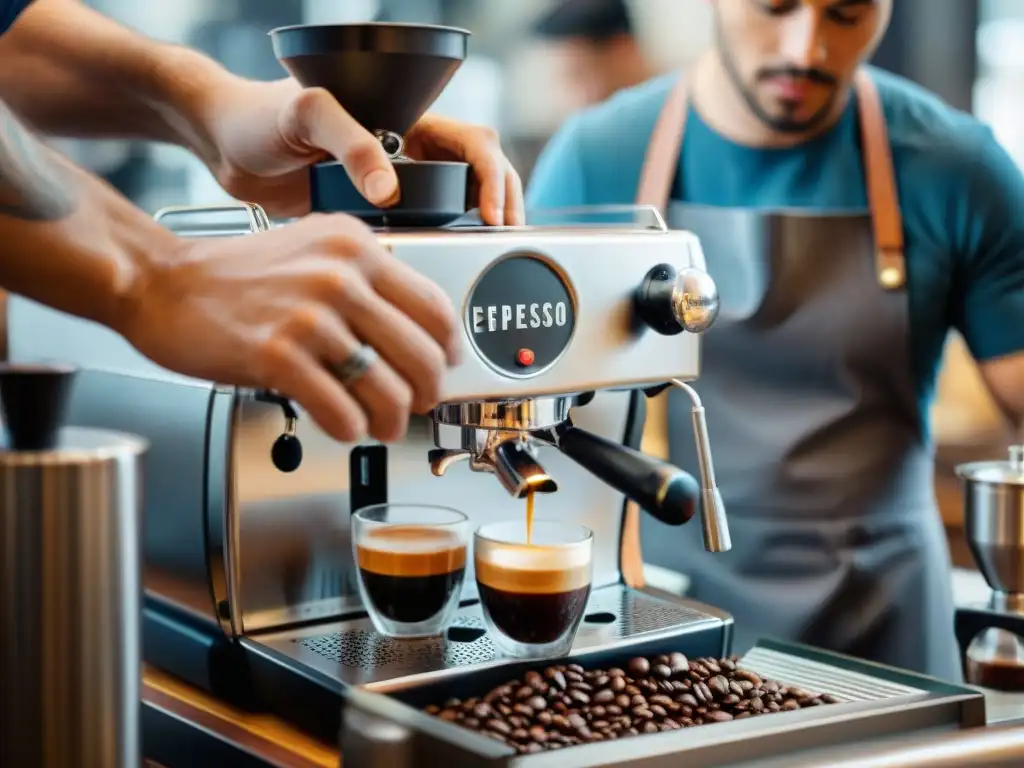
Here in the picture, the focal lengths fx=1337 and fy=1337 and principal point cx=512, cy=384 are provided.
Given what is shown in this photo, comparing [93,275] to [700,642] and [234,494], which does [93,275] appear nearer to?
[234,494]

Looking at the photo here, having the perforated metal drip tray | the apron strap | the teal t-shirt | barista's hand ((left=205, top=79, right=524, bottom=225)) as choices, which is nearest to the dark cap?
the teal t-shirt

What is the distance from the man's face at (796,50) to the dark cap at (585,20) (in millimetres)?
379

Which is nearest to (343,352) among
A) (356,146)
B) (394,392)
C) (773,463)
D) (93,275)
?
(394,392)

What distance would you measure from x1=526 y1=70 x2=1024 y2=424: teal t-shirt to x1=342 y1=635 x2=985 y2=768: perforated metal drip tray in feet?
Answer: 2.96

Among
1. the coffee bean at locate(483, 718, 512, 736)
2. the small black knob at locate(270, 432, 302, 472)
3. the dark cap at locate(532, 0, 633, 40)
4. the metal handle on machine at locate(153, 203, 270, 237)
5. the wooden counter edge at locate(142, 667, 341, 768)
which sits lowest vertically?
the wooden counter edge at locate(142, 667, 341, 768)

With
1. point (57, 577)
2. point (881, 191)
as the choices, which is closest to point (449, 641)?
point (57, 577)

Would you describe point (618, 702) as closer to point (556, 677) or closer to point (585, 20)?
point (556, 677)

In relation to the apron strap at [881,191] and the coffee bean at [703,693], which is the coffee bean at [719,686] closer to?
the coffee bean at [703,693]

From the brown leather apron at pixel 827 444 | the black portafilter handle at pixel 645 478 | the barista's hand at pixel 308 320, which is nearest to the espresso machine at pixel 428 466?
the black portafilter handle at pixel 645 478

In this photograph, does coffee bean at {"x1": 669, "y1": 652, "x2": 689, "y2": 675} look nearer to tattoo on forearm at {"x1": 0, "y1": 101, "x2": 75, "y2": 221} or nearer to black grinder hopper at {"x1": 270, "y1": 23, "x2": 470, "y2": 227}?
black grinder hopper at {"x1": 270, "y1": 23, "x2": 470, "y2": 227}

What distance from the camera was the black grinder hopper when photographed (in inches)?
37.8

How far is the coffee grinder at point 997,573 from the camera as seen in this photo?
1134 millimetres

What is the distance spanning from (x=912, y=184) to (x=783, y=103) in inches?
8.3

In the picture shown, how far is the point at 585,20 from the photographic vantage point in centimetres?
227
